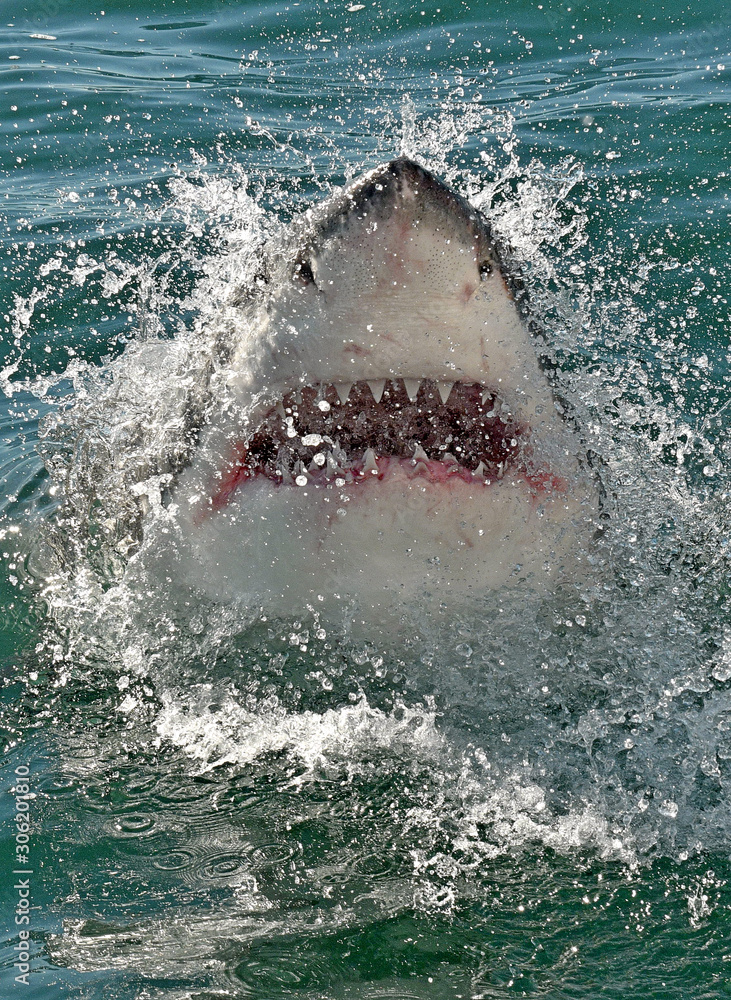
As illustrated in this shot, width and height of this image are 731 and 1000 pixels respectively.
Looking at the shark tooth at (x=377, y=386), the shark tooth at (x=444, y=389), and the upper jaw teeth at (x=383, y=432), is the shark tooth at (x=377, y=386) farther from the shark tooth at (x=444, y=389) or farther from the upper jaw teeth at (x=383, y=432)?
the shark tooth at (x=444, y=389)

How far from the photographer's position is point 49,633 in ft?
10.6

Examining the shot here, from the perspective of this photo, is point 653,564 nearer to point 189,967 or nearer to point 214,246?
point 189,967

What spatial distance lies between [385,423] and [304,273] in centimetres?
37

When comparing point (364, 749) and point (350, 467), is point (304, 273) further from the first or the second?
point (364, 749)

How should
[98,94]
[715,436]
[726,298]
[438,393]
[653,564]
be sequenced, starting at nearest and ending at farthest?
[438,393] → [653,564] → [715,436] → [726,298] → [98,94]

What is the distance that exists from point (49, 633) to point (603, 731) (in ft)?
5.44

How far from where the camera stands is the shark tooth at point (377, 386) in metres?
2.29

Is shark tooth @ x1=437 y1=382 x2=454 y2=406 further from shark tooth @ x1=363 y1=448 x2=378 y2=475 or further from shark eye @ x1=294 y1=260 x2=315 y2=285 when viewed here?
shark eye @ x1=294 y1=260 x2=315 y2=285

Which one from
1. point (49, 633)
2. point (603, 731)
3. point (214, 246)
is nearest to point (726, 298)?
point (214, 246)

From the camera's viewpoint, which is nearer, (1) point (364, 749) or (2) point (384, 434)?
(2) point (384, 434)

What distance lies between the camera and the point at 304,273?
2.28m

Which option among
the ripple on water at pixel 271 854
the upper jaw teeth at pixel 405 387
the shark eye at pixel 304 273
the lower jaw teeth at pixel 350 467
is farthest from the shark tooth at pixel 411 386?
the ripple on water at pixel 271 854

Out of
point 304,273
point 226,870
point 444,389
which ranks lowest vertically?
point 226,870

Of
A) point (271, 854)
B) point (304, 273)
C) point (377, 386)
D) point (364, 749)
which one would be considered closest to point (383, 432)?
point (377, 386)
